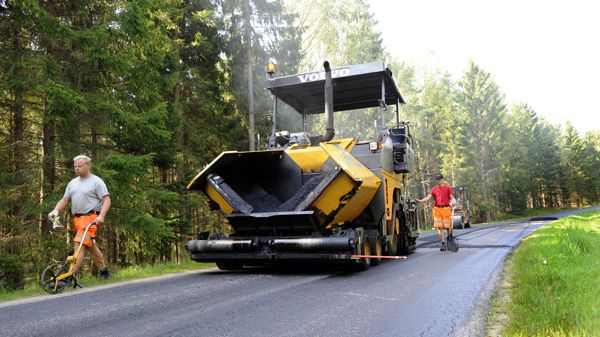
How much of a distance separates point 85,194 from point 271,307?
2.91 m

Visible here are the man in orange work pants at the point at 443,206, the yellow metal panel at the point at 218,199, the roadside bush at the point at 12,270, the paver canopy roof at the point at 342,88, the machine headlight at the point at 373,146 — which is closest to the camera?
the yellow metal panel at the point at 218,199

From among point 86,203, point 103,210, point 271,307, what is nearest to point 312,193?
Answer: point 271,307

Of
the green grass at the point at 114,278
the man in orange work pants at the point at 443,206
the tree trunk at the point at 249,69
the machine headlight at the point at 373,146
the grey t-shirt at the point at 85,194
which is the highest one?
the tree trunk at the point at 249,69

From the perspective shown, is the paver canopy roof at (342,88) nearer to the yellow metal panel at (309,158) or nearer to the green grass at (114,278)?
the yellow metal panel at (309,158)

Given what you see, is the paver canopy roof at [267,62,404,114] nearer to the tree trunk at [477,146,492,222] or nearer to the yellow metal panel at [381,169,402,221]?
the yellow metal panel at [381,169,402,221]

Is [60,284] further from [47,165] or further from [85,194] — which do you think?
[47,165]

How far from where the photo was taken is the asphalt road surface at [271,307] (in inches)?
126

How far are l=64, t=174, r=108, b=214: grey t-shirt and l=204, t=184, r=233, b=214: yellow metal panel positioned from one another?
5.18ft

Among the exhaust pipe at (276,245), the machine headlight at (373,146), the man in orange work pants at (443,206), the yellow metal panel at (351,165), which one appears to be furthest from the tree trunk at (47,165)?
the man in orange work pants at (443,206)

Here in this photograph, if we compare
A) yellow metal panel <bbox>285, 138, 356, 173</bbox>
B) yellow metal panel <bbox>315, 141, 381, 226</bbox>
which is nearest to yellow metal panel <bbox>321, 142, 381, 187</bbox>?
yellow metal panel <bbox>315, 141, 381, 226</bbox>

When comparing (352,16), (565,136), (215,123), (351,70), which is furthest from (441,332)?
(565,136)

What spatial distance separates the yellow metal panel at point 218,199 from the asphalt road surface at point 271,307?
1.04 metres

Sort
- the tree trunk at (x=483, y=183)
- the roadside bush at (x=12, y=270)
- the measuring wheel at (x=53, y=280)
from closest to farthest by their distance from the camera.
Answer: the measuring wheel at (x=53, y=280) < the roadside bush at (x=12, y=270) < the tree trunk at (x=483, y=183)

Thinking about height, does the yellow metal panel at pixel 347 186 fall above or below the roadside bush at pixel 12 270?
above
